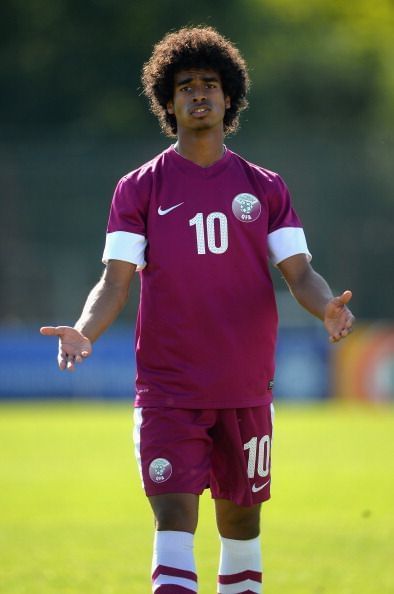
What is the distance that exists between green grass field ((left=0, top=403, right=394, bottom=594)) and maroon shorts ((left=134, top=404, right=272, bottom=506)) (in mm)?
1819

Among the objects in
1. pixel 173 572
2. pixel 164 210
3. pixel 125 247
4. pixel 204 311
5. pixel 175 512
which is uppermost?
pixel 164 210

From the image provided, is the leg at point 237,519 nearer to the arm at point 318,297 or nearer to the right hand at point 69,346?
the arm at point 318,297

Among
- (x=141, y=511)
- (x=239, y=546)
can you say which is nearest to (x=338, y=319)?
(x=239, y=546)

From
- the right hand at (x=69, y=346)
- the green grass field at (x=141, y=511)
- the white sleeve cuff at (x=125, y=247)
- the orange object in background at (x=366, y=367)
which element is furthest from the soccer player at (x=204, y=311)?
the orange object in background at (x=366, y=367)

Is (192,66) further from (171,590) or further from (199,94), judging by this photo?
(171,590)

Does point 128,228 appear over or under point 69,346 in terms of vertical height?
over

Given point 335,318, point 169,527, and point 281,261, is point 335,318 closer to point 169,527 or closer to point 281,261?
point 281,261

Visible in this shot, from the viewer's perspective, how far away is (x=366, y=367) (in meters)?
23.9

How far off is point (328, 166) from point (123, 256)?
2468 centimetres

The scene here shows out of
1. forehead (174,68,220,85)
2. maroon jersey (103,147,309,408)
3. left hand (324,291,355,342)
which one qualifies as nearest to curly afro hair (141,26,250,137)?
forehead (174,68,220,85)

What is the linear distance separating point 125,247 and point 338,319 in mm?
930

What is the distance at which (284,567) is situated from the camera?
8.69m

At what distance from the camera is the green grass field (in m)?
8.23

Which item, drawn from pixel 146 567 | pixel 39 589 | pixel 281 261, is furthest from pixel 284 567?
pixel 281 261
